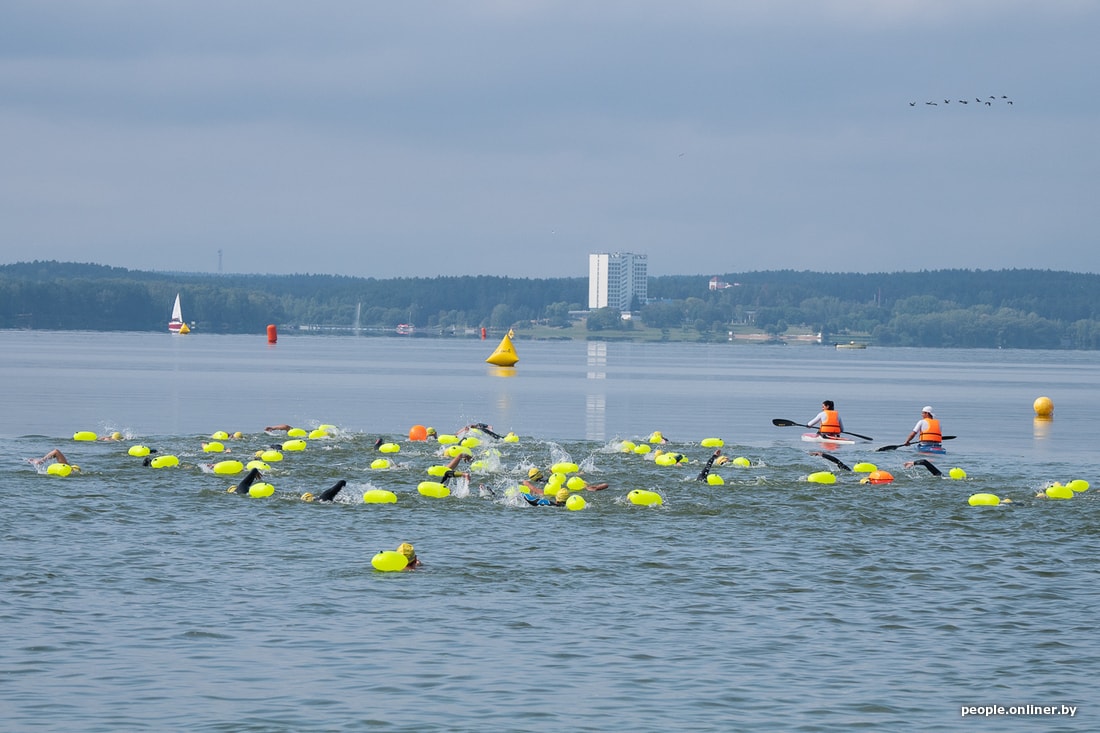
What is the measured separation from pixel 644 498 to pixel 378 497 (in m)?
5.14

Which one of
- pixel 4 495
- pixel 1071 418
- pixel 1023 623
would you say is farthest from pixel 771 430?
pixel 1023 623

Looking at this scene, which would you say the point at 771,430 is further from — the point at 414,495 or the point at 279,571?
the point at 279,571

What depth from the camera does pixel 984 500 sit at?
1093 inches

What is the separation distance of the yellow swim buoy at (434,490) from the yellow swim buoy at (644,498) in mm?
3698

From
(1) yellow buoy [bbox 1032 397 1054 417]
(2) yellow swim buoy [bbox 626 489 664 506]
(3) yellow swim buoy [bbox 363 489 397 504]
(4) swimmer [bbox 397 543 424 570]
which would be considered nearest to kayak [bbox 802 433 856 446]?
(2) yellow swim buoy [bbox 626 489 664 506]

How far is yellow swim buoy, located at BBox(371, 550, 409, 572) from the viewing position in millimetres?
19531

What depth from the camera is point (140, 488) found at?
2822cm

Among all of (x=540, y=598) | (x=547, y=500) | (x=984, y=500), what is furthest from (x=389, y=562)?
(x=984, y=500)

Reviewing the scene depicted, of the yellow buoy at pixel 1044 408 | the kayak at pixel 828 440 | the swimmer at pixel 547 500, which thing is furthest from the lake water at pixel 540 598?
the yellow buoy at pixel 1044 408

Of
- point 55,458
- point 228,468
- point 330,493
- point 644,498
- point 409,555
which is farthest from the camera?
point 228,468

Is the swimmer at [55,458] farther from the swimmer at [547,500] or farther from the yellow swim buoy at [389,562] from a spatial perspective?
the yellow swim buoy at [389,562]

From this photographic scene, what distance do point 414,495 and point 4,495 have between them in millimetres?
7763

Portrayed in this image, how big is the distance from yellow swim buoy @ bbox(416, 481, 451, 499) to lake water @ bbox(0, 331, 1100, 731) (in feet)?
0.64

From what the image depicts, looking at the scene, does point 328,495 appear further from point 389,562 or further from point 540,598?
point 540,598
